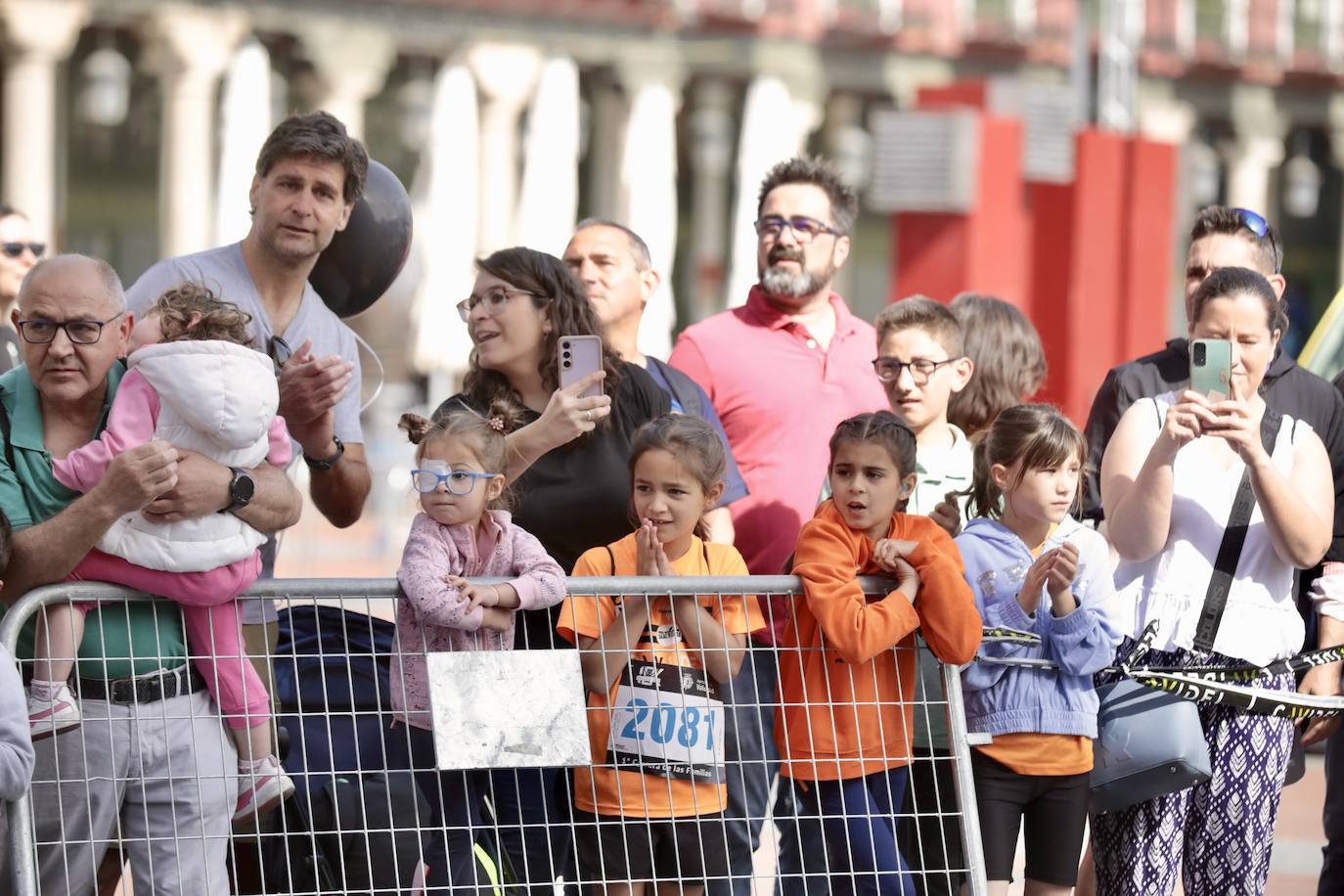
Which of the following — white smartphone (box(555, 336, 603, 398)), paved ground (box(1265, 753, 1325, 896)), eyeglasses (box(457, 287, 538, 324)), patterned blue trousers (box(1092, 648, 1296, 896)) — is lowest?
paved ground (box(1265, 753, 1325, 896))

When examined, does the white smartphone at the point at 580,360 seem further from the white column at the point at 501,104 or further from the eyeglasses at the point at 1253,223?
the white column at the point at 501,104

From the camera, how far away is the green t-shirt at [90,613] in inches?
167

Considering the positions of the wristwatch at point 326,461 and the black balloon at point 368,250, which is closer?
the wristwatch at point 326,461

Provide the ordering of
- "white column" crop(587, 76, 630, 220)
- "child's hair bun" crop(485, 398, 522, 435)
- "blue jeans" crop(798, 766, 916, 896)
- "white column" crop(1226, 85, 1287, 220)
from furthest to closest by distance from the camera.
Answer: "white column" crop(1226, 85, 1287, 220) < "white column" crop(587, 76, 630, 220) < "child's hair bun" crop(485, 398, 522, 435) < "blue jeans" crop(798, 766, 916, 896)

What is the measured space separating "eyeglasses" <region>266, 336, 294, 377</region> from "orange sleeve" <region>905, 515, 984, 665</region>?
1.70 m

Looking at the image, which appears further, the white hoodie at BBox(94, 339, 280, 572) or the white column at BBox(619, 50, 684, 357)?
the white column at BBox(619, 50, 684, 357)

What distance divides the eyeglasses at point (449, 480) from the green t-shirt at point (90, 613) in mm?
630

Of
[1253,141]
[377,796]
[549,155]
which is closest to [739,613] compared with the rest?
[377,796]

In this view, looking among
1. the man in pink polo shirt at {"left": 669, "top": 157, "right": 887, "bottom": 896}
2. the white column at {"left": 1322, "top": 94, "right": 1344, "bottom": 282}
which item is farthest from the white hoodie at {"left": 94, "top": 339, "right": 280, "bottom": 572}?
the white column at {"left": 1322, "top": 94, "right": 1344, "bottom": 282}

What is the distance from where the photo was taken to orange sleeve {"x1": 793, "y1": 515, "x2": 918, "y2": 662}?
452 cm

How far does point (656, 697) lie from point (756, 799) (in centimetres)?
61

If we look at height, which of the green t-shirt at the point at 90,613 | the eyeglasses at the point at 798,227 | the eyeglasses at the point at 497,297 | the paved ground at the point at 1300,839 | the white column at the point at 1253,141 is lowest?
the paved ground at the point at 1300,839

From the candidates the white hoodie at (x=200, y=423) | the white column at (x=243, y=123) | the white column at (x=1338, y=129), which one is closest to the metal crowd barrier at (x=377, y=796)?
the white hoodie at (x=200, y=423)

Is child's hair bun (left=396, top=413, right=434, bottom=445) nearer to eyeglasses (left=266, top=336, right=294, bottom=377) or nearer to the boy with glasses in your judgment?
eyeglasses (left=266, top=336, right=294, bottom=377)
